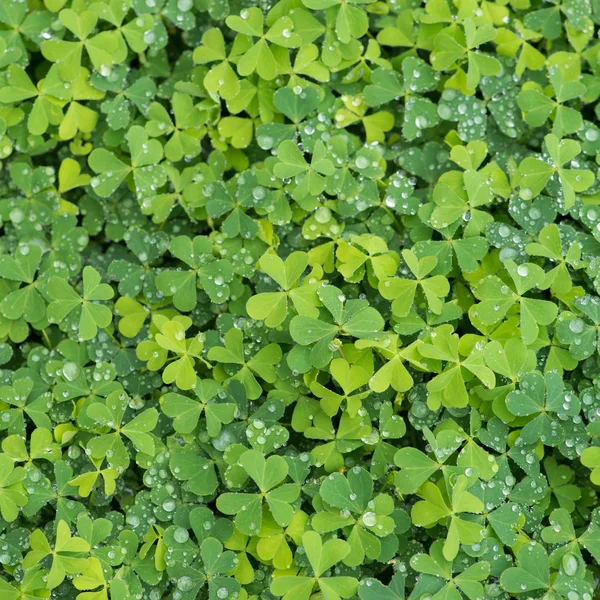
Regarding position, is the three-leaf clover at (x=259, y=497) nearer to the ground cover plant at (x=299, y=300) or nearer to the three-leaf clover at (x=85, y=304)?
the ground cover plant at (x=299, y=300)

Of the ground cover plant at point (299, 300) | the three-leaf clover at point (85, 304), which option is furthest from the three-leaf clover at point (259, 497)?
the three-leaf clover at point (85, 304)

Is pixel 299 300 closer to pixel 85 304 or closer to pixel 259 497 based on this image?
pixel 259 497

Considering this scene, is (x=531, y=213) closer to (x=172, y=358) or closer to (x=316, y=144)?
(x=316, y=144)

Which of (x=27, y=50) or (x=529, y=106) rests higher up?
(x=529, y=106)

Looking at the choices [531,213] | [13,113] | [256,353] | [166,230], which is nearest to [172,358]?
[256,353]

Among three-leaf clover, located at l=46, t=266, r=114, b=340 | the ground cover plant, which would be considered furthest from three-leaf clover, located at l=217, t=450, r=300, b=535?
three-leaf clover, located at l=46, t=266, r=114, b=340

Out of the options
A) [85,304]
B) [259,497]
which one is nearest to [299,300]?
[259,497]

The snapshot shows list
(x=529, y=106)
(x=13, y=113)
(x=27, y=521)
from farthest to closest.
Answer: (x=13, y=113)
(x=529, y=106)
(x=27, y=521)

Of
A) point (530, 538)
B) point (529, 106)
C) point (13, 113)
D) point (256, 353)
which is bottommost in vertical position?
point (530, 538)

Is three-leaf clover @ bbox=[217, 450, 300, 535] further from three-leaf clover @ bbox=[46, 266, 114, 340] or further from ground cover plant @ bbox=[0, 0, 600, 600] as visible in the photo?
three-leaf clover @ bbox=[46, 266, 114, 340]
